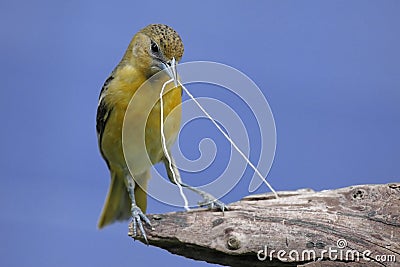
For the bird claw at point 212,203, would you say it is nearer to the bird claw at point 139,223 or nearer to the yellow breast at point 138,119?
the bird claw at point 139,223

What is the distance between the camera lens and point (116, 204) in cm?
306

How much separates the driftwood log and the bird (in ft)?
0.42

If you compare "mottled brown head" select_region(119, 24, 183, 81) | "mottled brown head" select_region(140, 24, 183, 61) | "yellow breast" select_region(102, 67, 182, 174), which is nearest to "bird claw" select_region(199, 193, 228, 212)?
"yellow breast" select_region(102, 67, 182, 174)

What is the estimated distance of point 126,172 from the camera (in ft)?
9.20

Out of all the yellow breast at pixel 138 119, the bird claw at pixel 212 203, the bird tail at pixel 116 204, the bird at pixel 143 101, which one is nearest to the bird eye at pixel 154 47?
the bird at pixel 143 101

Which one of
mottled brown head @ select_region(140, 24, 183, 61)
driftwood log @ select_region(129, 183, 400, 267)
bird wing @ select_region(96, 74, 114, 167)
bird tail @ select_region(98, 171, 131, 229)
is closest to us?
driftwood log @ select_region(129, 183, 400, 267)

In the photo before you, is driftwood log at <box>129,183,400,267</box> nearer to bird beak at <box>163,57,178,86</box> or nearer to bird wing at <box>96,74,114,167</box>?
bird beak at <box>163,57,178,86</box>

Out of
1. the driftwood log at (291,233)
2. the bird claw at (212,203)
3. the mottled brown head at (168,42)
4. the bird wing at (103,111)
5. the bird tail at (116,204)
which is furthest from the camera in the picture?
the bird tail at (116,204)

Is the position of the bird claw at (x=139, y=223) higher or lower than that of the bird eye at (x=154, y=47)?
lower

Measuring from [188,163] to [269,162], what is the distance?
29 centimetres

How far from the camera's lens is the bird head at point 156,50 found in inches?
93.7

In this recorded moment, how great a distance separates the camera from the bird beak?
2.27 m

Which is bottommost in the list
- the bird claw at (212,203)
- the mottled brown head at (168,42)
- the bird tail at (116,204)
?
the bird claw at (212,203)

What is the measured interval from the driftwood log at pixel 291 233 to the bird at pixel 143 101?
128mm
